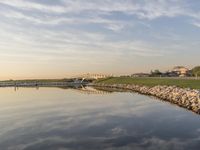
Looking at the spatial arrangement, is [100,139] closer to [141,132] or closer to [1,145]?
[141,132]

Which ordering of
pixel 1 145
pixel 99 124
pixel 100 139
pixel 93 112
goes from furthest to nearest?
pixel 93 112 → pixel 99 124 → pixel 100 139 → pixel 1 145

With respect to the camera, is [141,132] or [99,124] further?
[99,124]

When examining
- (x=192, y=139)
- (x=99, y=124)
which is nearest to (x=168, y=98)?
(x=99, y=124)

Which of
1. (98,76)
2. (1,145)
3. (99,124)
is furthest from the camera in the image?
(98,76)

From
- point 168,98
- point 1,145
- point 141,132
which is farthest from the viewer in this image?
point 168,98

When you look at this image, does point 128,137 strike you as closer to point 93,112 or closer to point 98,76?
point 93,112

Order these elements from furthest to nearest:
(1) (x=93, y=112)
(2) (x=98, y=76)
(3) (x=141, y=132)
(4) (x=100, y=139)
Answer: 1. (2) (x=98, y=76)
2. (1) (x=93, y=112)
3. (3) (x=141, y=132)
4. (4) (x=100, y=139)

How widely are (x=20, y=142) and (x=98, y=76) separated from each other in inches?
4653

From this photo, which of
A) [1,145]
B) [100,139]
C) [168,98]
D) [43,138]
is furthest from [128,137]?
[168,98]

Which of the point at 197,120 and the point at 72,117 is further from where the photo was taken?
the point at 72,117

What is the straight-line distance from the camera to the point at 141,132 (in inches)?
1053

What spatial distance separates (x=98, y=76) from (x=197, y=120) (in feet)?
362

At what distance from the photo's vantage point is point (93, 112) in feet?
127

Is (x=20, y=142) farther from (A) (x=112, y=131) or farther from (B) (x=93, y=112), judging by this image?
(B) (x=93, y=112)
